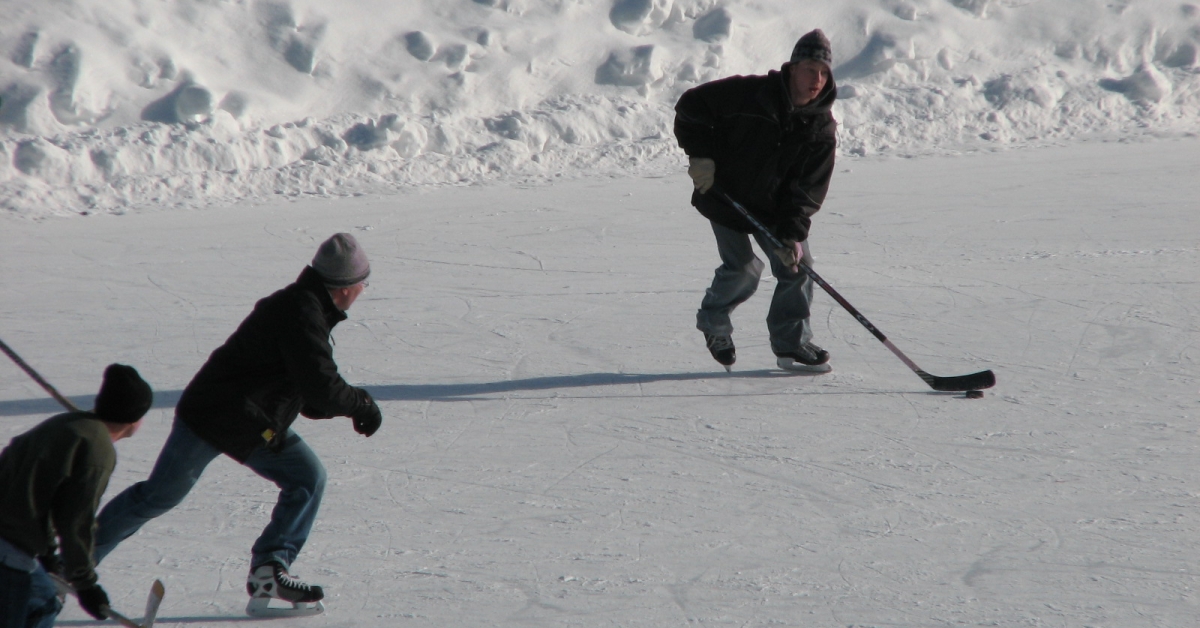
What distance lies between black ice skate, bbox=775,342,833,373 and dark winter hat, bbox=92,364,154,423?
3.25 m

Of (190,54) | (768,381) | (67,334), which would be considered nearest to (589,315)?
(768,381)

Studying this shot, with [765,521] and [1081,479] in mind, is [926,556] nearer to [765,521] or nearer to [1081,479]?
[765,521]

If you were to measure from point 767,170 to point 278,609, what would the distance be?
2.73 metres

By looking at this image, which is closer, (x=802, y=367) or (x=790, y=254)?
(x=790, y=254)

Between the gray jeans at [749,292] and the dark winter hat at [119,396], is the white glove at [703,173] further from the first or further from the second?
the dark winter hat at [119,396]

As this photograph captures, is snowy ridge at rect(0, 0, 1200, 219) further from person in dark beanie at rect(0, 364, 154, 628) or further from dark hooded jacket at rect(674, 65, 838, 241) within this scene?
person in dark beanie at rect(0, 364, 154, 628)

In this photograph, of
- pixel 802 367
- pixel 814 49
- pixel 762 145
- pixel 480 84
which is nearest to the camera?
pixel 814 49

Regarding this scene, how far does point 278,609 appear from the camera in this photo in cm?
274

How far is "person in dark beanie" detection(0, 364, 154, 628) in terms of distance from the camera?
2064mm

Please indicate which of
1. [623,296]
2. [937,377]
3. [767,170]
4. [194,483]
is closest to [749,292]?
[767,170]

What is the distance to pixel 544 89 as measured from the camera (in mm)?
12812

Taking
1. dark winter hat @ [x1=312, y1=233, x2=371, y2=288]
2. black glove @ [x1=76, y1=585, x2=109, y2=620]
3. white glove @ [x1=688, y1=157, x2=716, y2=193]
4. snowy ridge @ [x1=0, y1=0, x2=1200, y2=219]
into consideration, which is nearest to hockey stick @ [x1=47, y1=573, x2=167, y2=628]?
black glove @ [x1=76, y1=585, x2=109, y2=620]

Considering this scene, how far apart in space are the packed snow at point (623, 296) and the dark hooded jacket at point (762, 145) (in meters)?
0.77

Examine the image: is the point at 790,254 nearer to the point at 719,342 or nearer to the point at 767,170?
the point at 767,170
